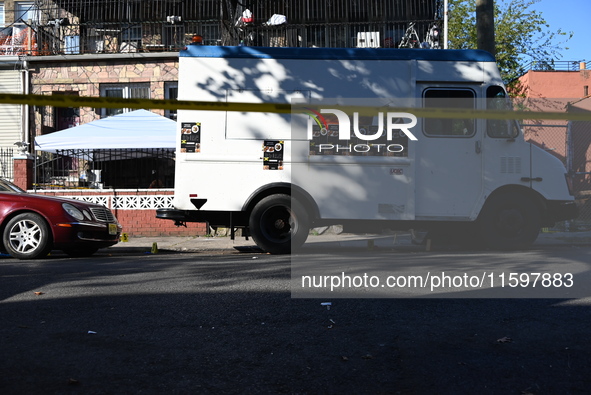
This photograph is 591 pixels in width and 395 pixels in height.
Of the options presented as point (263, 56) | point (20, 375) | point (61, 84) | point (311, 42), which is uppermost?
point (311, 42)

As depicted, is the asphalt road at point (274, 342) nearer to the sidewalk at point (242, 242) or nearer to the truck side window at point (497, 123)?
the truck side window at point (497, 123)

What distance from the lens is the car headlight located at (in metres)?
10.0

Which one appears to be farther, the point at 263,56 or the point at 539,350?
the point at 263,56

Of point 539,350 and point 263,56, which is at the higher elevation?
point 263,56

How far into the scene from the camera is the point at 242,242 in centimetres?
1404

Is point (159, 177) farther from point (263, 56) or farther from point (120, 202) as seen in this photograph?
point (263, 56)

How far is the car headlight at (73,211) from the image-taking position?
32.9 feet

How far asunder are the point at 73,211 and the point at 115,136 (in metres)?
7.39

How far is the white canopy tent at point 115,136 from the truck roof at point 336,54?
6418 mm

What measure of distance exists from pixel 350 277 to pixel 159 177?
15058mm

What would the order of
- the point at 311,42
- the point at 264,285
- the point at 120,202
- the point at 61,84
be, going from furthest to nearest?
the point at 311,42, the point at 61,84, the point at 120,202, the point at 264,285

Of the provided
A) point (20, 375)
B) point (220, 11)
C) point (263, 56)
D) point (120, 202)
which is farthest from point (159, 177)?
point (20, 375)

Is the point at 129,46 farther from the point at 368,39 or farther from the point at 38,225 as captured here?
the point at 38,225

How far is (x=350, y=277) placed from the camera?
682cm
